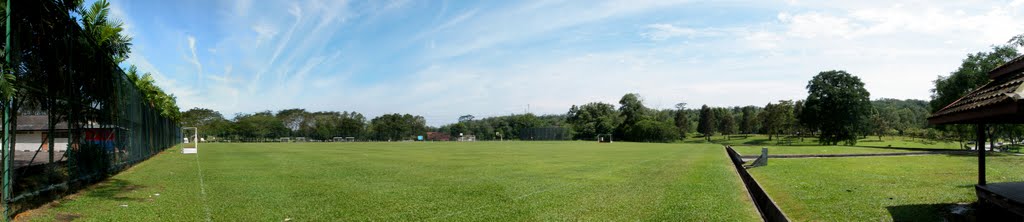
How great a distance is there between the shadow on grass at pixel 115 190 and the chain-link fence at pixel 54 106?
11.7 inches

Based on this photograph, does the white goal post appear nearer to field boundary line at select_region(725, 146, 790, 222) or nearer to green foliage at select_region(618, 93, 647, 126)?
field boundary line at select_region(725, 146, 790, 222)

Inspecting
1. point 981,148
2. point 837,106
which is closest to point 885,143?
point 837,106

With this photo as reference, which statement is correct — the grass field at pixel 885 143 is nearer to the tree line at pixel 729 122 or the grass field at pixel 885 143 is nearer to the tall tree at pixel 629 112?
the tree line at pixel 729 122

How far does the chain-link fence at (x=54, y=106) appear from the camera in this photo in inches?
262

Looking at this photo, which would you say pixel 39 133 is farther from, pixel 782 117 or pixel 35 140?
pixel 782 117

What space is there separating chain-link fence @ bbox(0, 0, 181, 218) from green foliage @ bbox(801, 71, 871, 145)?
6315 centimetres

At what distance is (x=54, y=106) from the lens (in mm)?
8672

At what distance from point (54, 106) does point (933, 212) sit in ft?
45.4

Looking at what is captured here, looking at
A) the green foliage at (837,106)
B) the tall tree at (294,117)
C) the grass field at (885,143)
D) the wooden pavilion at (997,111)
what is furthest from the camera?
the tall tree at (294,117)

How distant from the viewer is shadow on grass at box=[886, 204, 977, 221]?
291 inches

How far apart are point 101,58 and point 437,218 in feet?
29.9

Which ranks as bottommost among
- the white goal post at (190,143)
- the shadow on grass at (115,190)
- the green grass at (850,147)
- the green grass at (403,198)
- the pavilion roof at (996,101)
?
the green grass at (850,147)

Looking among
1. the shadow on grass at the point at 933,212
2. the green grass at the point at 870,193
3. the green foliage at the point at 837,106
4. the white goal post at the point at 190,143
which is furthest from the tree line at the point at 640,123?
the shadow on grass at the point at 933,212

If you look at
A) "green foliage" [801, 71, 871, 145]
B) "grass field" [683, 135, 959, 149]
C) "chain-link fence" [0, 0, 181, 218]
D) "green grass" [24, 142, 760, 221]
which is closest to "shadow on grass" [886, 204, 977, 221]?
"green grass" [24, 142, 760, 221]
